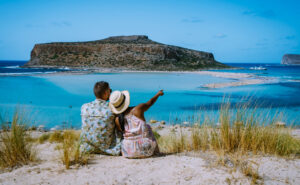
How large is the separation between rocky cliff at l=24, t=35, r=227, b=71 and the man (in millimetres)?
42157

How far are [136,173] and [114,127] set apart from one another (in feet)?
2.99

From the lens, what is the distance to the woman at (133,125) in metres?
3.55

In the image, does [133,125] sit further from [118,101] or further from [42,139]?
[42,139]

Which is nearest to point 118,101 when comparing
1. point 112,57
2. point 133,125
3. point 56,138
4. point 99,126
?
point 133,125

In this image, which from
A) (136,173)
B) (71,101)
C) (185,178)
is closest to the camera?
(185,178)

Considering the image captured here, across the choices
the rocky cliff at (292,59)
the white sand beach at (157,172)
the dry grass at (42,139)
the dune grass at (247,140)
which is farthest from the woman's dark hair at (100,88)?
the rocky cliff at (292,59)

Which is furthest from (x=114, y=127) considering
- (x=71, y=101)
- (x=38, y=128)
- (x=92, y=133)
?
(x=71, y=101)

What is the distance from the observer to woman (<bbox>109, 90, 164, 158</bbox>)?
11.6 feet

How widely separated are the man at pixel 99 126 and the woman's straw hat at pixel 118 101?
7.6 inches

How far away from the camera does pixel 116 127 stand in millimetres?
3896

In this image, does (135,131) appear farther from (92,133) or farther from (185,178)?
(185,178)

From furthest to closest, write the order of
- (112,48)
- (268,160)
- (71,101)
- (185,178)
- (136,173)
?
(112,48), (71,101), (268,160), (136,173), (185,178)

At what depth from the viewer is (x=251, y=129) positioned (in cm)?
402

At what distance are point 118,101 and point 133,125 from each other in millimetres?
427
